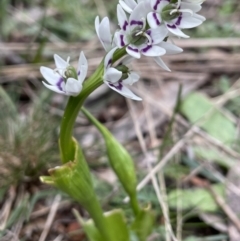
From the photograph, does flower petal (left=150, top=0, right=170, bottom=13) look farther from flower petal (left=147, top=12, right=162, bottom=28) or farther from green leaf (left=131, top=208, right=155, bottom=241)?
green leaf (left=131, top=208, right=155, bottom=241)

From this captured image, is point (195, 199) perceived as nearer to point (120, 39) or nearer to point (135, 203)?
point (135, 203)

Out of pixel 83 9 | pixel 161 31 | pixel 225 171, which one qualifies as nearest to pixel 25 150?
pixel 225 171

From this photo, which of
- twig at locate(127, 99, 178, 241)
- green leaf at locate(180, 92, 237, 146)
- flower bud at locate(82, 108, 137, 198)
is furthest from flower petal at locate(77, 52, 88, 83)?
green leaf at locate(180, 92, 237, 146)

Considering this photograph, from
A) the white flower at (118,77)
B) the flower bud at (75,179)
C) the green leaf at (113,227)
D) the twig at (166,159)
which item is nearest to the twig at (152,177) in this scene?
the twig at (166,159)

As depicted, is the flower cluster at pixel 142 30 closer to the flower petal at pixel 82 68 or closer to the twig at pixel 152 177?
the flower petal at pixel 82 68

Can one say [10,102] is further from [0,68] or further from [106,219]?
[106,219]

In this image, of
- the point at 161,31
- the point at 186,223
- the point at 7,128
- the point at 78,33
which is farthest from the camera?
the point at 78,33
